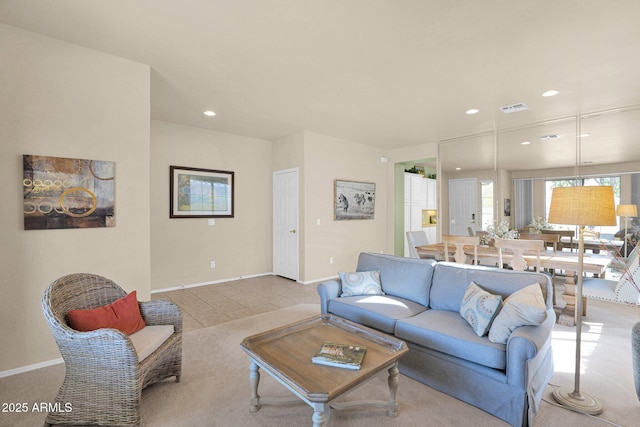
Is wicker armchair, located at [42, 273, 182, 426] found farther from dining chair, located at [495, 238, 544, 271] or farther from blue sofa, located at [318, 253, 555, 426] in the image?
dining chair, located at [495, 238, 544, 271]

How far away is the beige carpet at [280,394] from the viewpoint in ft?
5.99

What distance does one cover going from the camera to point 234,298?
4340 millimetres

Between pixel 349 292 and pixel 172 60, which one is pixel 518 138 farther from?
pixel 172 60

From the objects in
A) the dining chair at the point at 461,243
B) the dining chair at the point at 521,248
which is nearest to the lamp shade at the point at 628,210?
the dining chair at the point at 521,248

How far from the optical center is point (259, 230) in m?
5.79

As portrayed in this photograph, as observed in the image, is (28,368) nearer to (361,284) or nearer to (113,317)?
(113,317)

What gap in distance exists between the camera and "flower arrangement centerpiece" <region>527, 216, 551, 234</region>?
15.5ft

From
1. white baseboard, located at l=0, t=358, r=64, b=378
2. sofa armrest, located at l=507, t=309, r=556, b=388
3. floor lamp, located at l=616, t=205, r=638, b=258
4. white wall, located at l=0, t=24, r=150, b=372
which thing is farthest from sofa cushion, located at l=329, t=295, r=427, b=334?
floor lamp, located at l=616, t=205, r=638, b=258

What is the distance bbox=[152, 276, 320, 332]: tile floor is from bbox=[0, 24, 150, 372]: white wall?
93 centimetres

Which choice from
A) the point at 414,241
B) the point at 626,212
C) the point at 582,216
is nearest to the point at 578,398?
the point at 582,216

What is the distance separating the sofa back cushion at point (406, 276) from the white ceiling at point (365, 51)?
1939mm

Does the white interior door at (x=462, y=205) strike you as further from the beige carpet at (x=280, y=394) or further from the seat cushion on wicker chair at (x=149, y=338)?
the seat cushion on wicker chair at (x=149, y=338)

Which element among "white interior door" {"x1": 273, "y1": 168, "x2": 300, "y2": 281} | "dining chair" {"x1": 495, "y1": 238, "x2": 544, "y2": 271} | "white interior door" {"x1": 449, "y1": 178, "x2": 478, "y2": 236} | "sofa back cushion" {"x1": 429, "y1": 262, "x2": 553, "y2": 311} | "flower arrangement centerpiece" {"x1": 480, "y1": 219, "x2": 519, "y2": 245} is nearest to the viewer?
"sofa back cushion" {"x1": 429, "y1": 262, "x2": 553, "y2": 311}

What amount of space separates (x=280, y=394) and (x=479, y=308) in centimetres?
155
